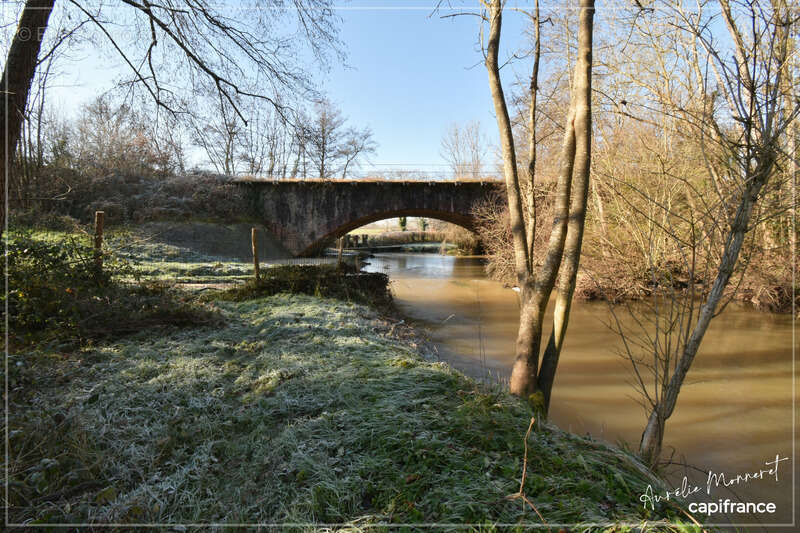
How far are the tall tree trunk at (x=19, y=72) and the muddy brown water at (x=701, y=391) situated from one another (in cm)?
557

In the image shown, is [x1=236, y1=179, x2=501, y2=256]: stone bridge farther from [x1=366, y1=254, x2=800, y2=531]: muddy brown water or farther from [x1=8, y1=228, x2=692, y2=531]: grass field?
[x1=8, y1=228, x2=692, y2=531]: grass field

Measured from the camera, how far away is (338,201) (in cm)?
2159

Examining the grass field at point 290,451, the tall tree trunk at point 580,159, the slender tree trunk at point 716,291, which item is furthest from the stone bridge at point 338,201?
the slender tree trunk at point 716,291

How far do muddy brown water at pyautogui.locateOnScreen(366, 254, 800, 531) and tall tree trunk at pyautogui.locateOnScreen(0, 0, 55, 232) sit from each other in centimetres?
557

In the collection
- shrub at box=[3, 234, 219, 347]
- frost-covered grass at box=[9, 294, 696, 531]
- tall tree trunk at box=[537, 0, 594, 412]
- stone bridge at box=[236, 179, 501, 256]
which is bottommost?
frost-covered grass at box=[9, 294, 696, 531]

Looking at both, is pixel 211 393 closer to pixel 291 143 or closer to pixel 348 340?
pixel 348 340

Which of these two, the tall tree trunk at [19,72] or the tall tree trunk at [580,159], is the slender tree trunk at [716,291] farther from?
the tall tree trunk at [19,72]

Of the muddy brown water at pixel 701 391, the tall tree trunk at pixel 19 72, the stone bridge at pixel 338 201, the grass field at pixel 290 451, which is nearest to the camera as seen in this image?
the grass field at pixel 290 451

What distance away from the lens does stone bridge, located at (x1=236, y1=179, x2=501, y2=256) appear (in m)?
21.5

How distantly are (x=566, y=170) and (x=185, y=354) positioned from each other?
4.58 m

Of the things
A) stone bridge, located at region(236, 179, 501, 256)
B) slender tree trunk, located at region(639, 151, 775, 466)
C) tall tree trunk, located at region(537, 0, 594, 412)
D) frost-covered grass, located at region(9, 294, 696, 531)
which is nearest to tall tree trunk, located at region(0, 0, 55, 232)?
frost-covered grass, located at region(9, 294, 696, 531)

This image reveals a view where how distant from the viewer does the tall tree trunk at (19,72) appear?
140 inches

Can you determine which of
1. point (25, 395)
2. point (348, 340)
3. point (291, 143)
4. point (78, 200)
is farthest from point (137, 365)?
point (78, 200)

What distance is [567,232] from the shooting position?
165 inches
